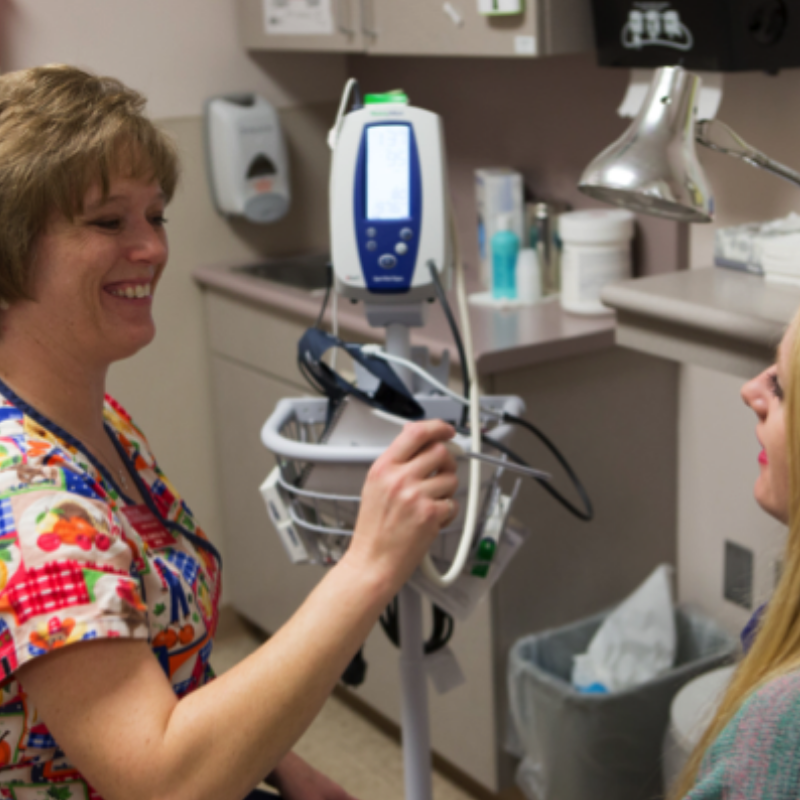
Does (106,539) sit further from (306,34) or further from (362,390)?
(306,34)

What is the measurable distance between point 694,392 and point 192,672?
1.39m

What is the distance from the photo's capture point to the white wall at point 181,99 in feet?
8.70

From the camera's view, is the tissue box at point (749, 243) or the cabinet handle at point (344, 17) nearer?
the tissue box at point (749, 243)

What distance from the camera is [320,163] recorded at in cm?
309

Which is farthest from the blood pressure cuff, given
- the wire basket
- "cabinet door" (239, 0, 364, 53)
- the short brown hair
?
"cabinet door" (239, 0, 364, 53)

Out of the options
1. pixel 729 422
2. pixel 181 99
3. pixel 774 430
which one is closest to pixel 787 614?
pixel 774 430

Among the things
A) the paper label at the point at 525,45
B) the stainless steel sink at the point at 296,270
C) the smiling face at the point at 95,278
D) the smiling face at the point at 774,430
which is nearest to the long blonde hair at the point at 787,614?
the smiling face at the point at 774,430

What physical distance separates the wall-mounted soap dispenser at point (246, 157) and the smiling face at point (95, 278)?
1639 millimetres

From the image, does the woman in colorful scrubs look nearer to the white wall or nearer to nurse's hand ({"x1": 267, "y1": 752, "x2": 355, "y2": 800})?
nurse's hand ({"x1": 267, "y1": 752, "x2": 355, "y2": 800})

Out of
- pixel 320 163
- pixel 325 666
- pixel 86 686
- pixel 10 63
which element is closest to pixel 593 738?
pixel 325 666

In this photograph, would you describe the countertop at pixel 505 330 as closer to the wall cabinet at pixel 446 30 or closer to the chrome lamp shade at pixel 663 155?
the wall cabinet at pixel 446 30

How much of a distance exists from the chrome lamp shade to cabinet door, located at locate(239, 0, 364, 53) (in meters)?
1.36

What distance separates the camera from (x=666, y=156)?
118 centimetres

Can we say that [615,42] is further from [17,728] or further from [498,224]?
[17,728]
